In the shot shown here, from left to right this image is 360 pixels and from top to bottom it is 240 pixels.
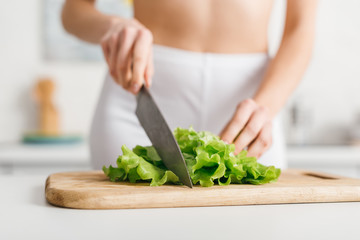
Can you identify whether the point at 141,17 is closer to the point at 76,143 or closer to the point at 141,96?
the point at 141,96

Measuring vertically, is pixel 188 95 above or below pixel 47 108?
above

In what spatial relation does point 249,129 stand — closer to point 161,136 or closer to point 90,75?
point 161,136

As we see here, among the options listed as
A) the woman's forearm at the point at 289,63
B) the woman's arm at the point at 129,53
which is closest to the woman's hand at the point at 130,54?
the woman's arm at the point at 129,53

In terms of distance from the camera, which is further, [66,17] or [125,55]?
[66,17]

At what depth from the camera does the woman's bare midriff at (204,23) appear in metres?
1.29

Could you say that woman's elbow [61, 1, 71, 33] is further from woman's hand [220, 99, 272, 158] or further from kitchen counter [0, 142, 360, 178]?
kitchen counter [0, 142, 360, 178]

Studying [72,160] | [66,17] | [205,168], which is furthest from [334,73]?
[205,168]

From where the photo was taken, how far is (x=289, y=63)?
125 centimetres

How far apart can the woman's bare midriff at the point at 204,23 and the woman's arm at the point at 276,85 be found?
10 cm

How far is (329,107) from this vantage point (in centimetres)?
297

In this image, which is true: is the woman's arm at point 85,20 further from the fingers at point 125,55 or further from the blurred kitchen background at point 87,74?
the blurred kitchen background at point 87,74

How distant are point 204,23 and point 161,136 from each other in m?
0.52

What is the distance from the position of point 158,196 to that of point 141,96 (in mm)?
313

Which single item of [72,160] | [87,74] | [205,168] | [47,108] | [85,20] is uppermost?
[85,20]
